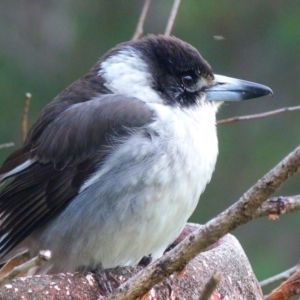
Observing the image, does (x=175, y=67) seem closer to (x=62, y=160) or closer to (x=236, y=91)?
(x=236, y=91)

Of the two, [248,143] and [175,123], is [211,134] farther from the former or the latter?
[248,143]

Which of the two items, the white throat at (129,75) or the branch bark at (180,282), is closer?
the branch bark at (180,282)

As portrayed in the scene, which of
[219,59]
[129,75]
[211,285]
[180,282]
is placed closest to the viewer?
[211,285]

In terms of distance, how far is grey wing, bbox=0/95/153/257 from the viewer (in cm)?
360

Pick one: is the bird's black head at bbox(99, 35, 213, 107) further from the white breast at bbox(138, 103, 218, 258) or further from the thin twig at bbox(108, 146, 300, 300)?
the thin twig at bbox(108, 146, 300, 300)

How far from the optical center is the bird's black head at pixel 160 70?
389cm

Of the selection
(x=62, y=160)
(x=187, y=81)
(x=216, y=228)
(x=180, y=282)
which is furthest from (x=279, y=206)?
(x=187, y=81)

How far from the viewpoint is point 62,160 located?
3.71 meters

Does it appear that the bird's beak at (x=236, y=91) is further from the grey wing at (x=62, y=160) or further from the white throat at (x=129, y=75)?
the grey wing at (x=62, y=160)

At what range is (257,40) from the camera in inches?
343

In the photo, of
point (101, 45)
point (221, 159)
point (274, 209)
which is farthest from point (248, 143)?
point (274, 209)

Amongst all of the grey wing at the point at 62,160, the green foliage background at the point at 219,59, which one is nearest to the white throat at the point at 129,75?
the grey wing at the point at 62,160

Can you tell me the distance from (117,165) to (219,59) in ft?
16.8

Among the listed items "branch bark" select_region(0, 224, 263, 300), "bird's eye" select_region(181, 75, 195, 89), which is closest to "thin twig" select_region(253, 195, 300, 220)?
"branch bark" select_region(0, 224, 263, 300)
